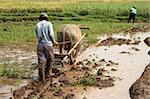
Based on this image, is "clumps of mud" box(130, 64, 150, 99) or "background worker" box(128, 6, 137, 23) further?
"background worker" box(128, 6, 137, 23)

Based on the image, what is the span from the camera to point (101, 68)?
11.3m

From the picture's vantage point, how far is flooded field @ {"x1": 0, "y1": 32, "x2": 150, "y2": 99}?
8609 mm

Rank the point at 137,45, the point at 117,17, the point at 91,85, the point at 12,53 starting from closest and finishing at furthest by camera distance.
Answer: the point at 91,85 → the point at 12,53 → the point at 137,45 → the point at 117,17

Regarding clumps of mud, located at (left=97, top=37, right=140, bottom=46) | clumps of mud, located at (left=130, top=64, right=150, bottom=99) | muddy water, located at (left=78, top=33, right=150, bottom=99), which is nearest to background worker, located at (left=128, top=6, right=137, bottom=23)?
muddy water, located at (left=78, top=33, right=150, bottom=99)

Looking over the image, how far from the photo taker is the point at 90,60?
1289cm

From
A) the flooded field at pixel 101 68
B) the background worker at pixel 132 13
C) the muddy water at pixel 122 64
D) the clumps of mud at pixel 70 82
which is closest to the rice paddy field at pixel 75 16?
the background worker at pixel 132 13

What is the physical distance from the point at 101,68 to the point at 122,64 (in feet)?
3.28

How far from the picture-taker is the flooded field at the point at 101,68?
8.61 meters

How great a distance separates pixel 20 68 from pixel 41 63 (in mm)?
2036

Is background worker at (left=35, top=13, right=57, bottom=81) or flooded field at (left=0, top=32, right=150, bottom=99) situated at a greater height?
background worker at (left=35, top=13, right=57, bottom=81)

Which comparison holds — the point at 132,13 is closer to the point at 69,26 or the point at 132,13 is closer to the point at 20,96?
the point at 69,26

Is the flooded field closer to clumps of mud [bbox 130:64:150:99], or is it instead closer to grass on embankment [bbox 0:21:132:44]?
clumps of mud [bbox 130:64:150:99]

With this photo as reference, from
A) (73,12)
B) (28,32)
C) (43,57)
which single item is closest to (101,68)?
(43,57)

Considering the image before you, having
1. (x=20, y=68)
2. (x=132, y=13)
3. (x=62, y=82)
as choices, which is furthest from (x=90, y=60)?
(x=132, y=13)
